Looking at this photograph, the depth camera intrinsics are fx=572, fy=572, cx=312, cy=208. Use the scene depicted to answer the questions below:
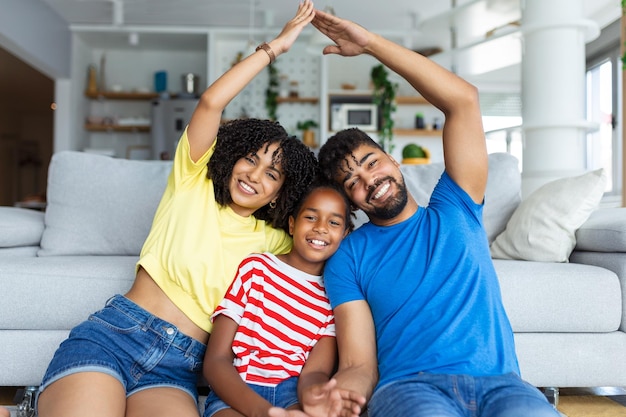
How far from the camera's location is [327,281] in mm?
1366

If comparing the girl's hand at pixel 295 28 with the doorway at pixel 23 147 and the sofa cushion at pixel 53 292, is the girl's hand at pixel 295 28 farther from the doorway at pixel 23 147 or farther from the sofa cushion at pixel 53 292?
the doorway at pixel 23 147

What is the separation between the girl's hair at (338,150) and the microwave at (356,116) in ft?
16.5

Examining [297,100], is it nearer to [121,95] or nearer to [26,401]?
[121,95]

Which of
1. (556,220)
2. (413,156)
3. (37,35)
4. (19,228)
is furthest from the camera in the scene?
(37,35)

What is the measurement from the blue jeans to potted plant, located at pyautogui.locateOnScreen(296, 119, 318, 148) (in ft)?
17.9

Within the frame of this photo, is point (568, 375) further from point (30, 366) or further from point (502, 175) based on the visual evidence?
point (30, 366)

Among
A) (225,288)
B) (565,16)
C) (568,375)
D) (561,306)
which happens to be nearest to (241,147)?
(225,288)

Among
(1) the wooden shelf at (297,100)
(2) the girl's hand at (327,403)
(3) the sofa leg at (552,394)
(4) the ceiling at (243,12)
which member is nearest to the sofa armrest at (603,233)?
(3) the sofa leg at (552,394)

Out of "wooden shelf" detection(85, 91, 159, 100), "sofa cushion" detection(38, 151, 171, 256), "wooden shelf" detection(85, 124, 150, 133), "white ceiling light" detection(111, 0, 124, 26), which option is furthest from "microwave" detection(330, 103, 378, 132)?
"sofa cushion" detection(38, 151, 171, 256)

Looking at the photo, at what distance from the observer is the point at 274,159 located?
1.52 metres

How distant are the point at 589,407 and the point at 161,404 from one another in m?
1.41

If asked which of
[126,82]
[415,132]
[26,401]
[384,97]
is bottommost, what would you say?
[26,401]

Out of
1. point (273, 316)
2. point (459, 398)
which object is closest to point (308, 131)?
point (273, 316)

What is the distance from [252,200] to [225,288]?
240 mm
